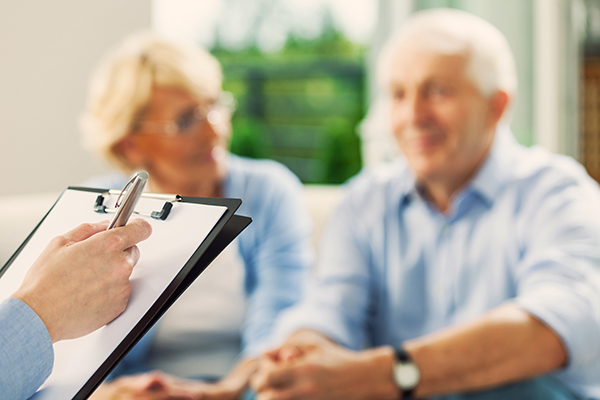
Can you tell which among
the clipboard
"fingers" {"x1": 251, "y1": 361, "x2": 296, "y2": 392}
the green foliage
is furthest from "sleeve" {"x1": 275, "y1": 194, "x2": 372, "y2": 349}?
the green foliage

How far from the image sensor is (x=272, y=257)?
4.71 feet

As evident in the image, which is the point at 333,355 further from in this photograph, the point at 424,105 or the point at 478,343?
the point at 424,105

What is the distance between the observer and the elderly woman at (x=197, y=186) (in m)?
1.34

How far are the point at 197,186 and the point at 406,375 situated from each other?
30.8 inches

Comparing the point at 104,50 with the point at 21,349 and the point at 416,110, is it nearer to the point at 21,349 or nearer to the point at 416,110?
the point at 416,110

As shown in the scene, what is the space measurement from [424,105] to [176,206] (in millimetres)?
1003

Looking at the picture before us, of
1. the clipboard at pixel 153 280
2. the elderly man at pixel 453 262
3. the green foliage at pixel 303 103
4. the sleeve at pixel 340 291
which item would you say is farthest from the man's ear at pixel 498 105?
the green foliage at pixel 303 103

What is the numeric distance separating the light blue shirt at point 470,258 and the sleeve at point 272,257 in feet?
0.25

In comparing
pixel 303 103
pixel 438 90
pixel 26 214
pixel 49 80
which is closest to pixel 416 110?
pixel 438 90

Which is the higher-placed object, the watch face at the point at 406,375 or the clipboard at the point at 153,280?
the clipboard at the point at 153,280

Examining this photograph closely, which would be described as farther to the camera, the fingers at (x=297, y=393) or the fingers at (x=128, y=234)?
the fingers at (x=297, y=393)

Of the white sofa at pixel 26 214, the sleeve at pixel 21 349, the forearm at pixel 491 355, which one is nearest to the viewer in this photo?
the sleeve at pixel 21 349

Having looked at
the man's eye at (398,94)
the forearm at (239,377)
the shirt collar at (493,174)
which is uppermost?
the man's eye at (398,94)

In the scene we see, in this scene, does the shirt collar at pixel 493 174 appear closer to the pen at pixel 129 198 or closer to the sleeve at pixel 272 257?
the sleeve at pixel 272 257
